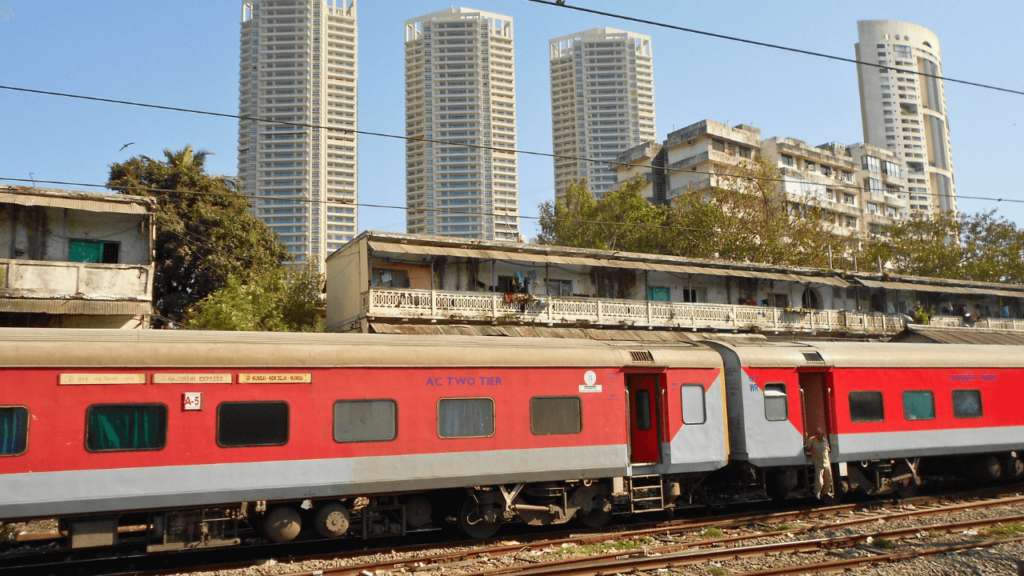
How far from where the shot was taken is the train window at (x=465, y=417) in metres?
12.6

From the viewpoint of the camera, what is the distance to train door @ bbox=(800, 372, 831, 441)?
16500 mm

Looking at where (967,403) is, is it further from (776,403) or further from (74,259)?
(74,259)

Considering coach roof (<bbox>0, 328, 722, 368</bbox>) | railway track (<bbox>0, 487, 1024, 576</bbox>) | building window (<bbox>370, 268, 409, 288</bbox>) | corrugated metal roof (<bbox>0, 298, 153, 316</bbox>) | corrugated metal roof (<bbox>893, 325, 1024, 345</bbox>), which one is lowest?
railway track (<bbox>0, 487, 1024, 576</bbox>)

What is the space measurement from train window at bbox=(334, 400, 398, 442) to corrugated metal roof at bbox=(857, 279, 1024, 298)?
30.5m

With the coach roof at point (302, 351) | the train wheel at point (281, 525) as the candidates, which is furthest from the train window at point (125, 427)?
the train wheel at point (281, 525)

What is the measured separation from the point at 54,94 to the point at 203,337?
4.64 meters

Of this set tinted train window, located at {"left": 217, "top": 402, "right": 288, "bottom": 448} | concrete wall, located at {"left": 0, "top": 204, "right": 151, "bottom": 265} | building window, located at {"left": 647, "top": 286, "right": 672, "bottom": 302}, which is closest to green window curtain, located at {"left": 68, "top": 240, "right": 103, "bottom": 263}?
concrete wall, located at {"left": 0, "top": 204, "right": 151, "bottom": 265}

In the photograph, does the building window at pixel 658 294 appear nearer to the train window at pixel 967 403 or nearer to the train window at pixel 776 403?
the train window at pixel 967 403

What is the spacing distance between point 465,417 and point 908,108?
133m

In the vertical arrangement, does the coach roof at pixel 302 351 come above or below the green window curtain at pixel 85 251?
below

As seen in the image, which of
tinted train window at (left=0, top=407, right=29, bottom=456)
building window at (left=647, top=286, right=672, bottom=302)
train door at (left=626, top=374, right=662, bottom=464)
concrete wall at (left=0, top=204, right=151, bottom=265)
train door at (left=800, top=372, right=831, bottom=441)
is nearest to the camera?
tinted train window at (left=0, top=407, right=29, bottom=456)

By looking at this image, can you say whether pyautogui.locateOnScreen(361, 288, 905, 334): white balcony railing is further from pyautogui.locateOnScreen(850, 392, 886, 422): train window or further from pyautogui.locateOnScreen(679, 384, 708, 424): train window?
pyautogui.locateOnScreen(850, 392, 886, 422): train window

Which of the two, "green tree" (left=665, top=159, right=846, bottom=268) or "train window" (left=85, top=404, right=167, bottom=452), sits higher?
"green tree" (left=665, top=159, right=846, bottom=268)

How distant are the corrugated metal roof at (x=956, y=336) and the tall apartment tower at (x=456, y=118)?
352 feet
